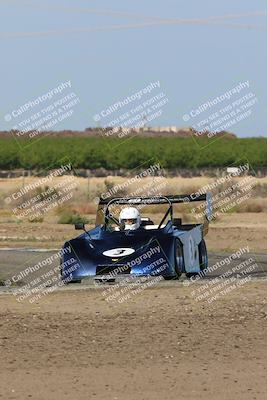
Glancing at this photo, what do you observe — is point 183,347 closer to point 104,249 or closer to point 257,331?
point 257,331

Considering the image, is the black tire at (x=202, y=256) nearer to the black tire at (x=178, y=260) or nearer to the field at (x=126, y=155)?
the black tire at (x=178, y=260)

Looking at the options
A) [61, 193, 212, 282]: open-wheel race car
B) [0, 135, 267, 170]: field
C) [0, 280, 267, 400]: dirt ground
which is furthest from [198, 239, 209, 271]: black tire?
[0, 135, 267, 170]: field

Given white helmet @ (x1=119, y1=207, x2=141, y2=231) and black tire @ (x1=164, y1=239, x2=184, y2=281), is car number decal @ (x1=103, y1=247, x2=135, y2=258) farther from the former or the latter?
white helmet @ (x1=119, y1=207, x2=141, y2=231)

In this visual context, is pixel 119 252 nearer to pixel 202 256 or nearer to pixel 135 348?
pixel 202 256

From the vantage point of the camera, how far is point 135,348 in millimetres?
14117

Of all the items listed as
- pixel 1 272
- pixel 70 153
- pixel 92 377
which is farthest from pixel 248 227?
pixel 70 153

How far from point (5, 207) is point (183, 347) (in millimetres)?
51159

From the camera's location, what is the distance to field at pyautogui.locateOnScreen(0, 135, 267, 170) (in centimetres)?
11894

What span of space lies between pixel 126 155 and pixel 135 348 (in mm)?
106912

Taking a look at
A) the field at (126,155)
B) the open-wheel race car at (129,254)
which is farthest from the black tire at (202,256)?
the field at (126,155)

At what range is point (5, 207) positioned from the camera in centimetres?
6488

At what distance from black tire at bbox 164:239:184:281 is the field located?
309ft

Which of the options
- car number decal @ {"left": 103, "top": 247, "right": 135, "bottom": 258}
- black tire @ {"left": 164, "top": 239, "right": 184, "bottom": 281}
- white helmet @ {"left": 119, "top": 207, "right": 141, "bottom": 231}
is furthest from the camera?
white helmet @ {"left": 119, "top": 207, "right": 141, "bottom": 231}

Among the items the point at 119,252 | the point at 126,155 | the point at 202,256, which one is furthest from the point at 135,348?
the point at 126,155
